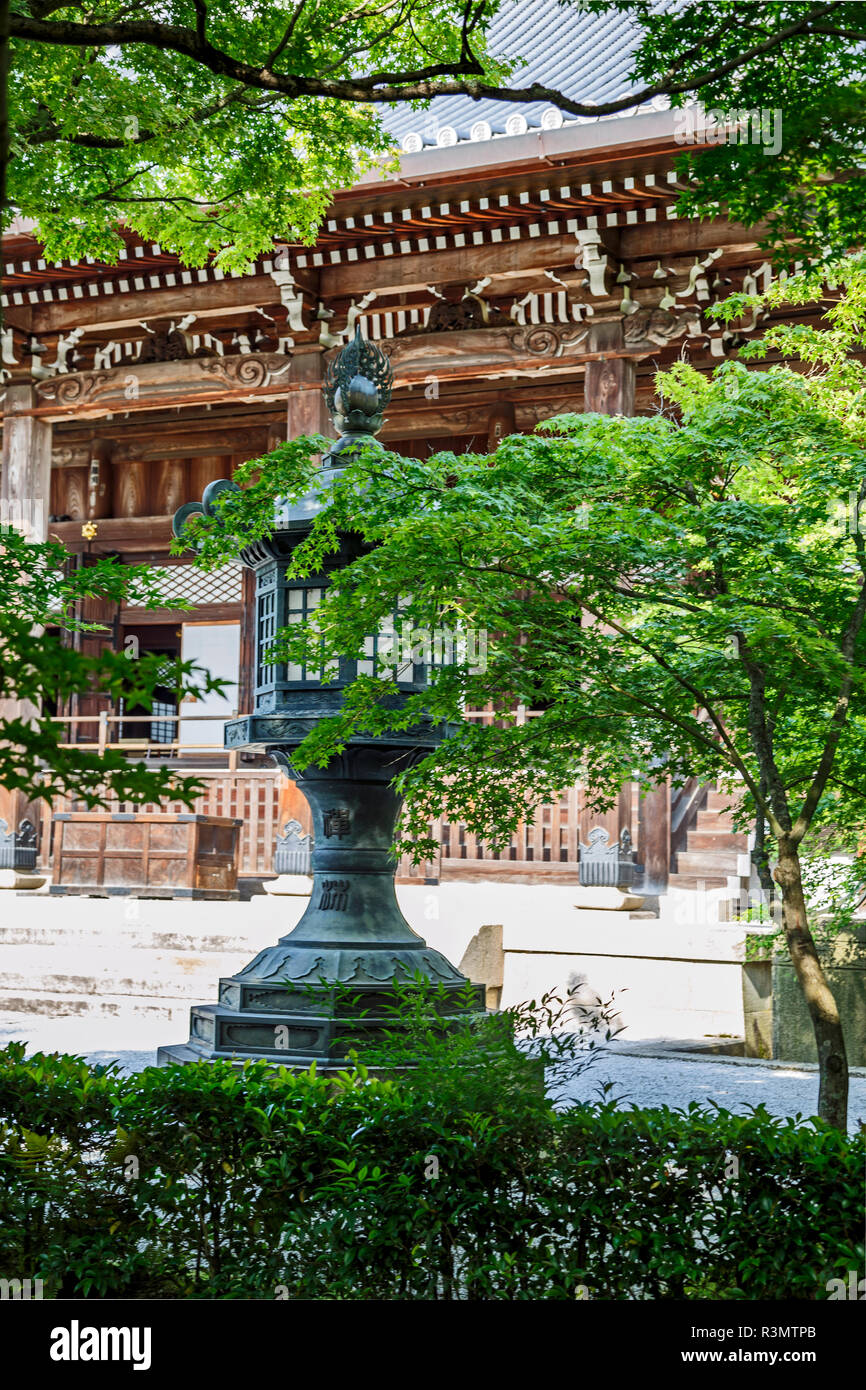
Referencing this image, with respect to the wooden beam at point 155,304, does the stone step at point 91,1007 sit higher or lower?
lower

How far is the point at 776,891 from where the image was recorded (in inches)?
331

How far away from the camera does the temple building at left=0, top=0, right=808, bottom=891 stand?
1016 centimetres

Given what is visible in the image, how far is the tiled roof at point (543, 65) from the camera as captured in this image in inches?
491

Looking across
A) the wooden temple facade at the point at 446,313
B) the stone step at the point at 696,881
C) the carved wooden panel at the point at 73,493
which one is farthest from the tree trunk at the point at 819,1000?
the carved wooden panel at the point at 73,493

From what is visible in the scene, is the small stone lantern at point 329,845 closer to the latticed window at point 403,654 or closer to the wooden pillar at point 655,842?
the latticed window at point 403,654

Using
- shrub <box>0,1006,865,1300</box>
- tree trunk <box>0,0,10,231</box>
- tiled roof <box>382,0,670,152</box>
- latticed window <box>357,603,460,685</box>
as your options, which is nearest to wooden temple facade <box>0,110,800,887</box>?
tiled roof <box>382,0,670,152</box>

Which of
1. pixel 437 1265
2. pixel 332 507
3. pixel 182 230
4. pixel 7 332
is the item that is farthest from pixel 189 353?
pixel 437 1265

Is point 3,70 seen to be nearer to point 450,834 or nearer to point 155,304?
point 450,834

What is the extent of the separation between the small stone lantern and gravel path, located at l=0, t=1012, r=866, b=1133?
3.95ft

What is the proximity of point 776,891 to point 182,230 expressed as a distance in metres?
5.58

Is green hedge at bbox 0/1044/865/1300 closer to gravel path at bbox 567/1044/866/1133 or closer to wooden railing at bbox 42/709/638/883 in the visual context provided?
gravel path at bbox 567/1044/866/1133

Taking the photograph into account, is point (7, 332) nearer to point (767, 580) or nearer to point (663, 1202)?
point (767, 580)

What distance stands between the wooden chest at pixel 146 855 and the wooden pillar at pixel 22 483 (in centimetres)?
94

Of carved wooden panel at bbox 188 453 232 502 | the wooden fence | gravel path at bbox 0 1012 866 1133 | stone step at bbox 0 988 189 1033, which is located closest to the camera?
gravel path at bbox 0 1012 866 1133
